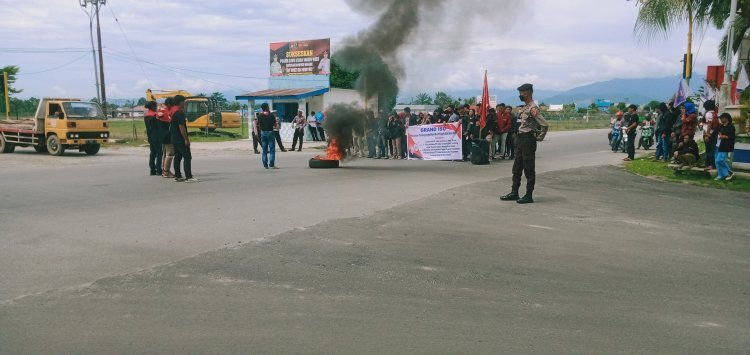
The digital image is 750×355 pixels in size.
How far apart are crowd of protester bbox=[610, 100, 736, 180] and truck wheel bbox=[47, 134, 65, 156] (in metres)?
18.0

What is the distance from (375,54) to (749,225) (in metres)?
9.01

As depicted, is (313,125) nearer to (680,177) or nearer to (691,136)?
(691,136)

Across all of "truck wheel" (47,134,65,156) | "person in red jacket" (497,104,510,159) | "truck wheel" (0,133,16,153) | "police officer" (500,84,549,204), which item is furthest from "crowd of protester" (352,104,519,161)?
"truck wheel" (0,133,16,153)

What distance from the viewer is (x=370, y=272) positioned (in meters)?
5.51

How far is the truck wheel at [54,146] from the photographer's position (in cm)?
1931

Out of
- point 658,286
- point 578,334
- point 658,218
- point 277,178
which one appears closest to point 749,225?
point 658,218

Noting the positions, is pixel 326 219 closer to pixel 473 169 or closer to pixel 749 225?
pixel 749 225

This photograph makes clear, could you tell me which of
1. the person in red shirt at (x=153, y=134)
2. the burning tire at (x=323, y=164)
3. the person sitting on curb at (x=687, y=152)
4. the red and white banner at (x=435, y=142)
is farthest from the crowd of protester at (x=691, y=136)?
the person in red shirt at (x=153, y=134)

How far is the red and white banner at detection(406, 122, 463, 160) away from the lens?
1766 cm

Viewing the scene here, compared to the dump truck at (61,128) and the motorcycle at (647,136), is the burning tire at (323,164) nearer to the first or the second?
the dump truck at (61,128)

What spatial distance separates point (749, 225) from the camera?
8297mm

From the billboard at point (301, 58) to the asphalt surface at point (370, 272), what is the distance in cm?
2029

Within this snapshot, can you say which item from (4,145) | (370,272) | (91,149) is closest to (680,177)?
(370,272)

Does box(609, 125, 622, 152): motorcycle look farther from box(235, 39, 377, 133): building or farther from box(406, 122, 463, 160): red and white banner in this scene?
box(235, 39, 377, 133): building
